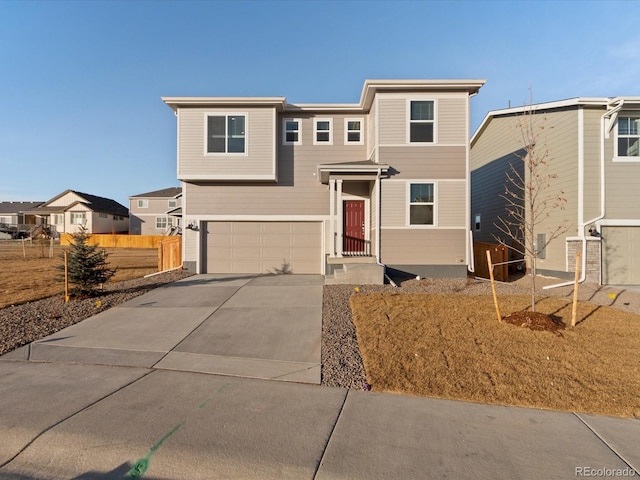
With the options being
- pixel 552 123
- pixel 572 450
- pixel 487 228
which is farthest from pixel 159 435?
pixel 487 228

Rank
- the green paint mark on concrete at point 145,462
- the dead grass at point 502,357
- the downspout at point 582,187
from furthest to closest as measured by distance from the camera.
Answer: the downspout at point 582,187, the dead grass at point 502,357, the green paint mark on concrete at point 145,462

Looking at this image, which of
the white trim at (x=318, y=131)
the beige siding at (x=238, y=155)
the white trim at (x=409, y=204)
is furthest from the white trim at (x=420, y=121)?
the beige siding at (x=238, y=155)

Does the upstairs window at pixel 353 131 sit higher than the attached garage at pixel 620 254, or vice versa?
the upstairs window at pixel 353 131

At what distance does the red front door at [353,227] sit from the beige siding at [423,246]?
156cm

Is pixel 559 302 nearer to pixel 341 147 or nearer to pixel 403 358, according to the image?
pixel 403 358

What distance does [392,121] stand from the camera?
10633 mm

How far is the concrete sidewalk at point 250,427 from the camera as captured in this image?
246 cm

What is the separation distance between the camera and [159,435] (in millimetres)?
2787

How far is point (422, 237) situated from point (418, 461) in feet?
28.6

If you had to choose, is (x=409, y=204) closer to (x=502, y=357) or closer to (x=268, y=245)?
(x=268, y=245)

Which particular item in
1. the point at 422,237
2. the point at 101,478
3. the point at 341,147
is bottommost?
the point at 101,478

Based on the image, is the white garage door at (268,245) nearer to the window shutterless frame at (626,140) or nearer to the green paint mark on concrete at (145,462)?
the green paint mark on concrete at (145,462)

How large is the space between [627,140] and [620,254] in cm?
367

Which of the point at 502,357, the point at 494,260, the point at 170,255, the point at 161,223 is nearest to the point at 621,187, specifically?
the point at 494,260
